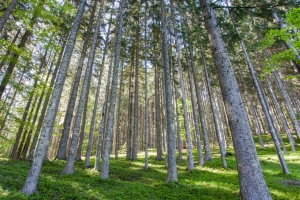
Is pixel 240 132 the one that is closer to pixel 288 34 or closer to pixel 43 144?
pixel 288 34

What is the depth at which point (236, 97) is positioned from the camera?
4.51 metres

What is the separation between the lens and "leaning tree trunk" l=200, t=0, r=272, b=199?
372 centimetres

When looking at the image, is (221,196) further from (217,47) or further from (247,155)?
(217,47)

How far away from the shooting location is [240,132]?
420 cm

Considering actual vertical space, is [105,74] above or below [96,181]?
above

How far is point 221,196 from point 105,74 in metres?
20.6

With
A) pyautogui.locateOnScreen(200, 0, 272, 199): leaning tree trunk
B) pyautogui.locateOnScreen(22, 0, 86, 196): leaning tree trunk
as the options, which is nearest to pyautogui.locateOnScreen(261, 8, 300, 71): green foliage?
pyautogui.locateOnScreen(200, 0, 272, 199): leaning tree trunk

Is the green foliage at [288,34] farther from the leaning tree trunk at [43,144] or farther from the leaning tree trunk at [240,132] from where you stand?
the leaning tree trunk at [43,144]

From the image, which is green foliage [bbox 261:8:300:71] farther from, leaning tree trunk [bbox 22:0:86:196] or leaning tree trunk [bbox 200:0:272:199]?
leaning tree trunk [bbox 22:0:86:196]

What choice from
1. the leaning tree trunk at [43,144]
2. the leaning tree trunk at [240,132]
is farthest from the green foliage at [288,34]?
the leaning tree trunk at [43,144]

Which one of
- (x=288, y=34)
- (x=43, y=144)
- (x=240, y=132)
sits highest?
(x=288, y=34)

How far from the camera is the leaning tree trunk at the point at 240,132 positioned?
3.72m

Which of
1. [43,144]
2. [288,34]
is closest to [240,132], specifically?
[288,34]

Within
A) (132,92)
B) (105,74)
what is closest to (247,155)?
(132,92)
